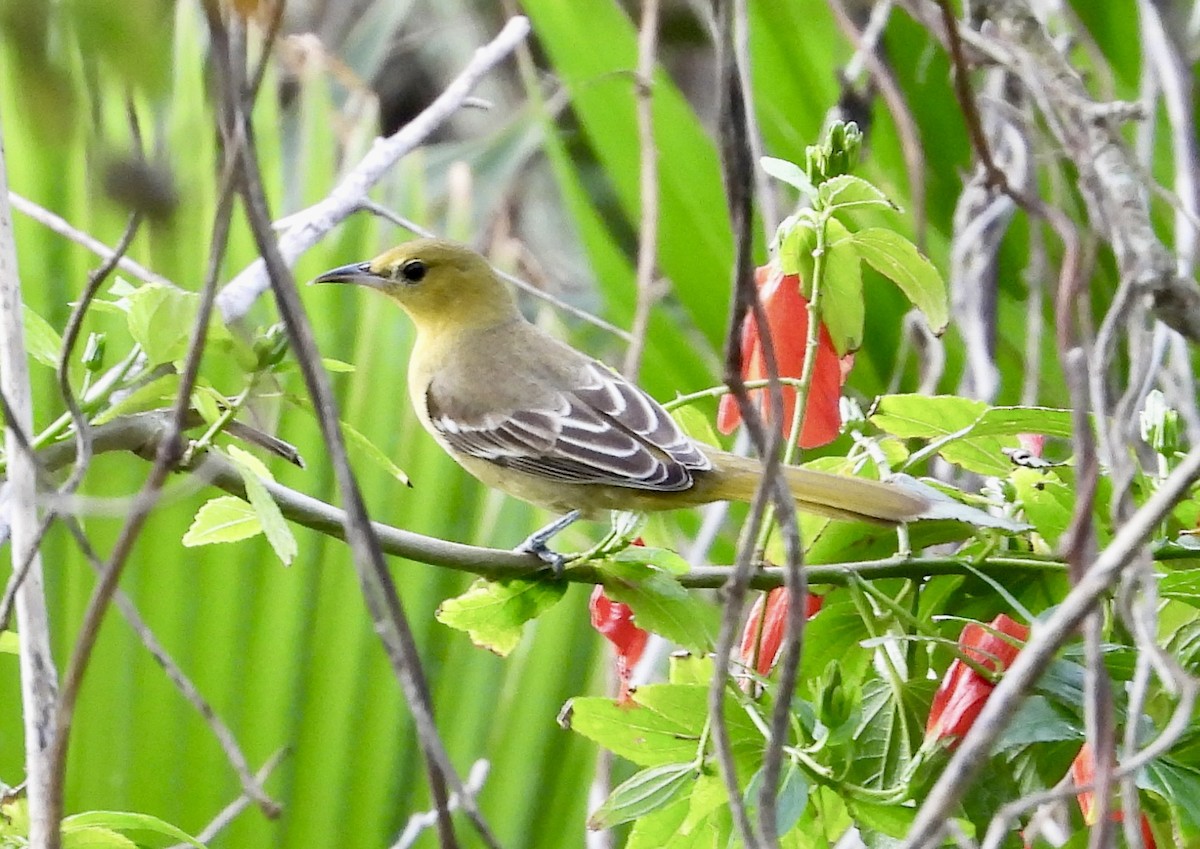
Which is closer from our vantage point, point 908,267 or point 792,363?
point 908,267

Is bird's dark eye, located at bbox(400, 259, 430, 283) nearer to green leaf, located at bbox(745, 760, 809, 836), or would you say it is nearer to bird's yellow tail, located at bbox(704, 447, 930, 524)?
bird's yellow tail, located at bbox(704, 447, 930, 524)

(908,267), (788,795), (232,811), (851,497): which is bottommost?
(232,811)

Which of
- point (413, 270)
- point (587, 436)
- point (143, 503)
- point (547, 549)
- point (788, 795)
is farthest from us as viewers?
point (413, 270)

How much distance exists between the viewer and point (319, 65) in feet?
7.37

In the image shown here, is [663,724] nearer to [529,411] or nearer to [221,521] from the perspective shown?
[221,521]

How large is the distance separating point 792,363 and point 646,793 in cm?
50

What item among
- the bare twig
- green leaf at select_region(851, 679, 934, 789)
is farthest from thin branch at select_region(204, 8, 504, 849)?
green leaf at select_region(851, 679, 934, 789)

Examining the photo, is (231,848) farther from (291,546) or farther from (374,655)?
(291,546)

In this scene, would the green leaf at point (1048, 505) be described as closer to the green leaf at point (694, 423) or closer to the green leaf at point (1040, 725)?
the green leaf at point (1040, 725)

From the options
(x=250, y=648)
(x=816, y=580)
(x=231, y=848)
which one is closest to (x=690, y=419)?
(x=816, y=580)

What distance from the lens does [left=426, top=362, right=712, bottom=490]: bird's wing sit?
73.0 inches

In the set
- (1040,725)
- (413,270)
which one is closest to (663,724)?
(1040,725)

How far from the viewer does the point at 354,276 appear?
2295mm

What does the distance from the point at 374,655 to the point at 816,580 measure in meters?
1.13
